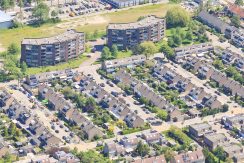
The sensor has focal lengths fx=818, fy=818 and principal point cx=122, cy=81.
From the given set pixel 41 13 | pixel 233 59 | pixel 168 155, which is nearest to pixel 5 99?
pixel 168 155

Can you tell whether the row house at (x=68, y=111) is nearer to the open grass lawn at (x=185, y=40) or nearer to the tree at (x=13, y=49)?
the tree at (x=13, y=49)

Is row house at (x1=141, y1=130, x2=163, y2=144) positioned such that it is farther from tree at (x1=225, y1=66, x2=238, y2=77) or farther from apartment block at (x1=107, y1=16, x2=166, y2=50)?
apartment block at (x1=107, y1=16, x2=166, y2=50)

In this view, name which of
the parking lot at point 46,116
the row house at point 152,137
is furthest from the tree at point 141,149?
the parking lot at point 46,116

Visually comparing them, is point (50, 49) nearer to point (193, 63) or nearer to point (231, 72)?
point (193, 63)

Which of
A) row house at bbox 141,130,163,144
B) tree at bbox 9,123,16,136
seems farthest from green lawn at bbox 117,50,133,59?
tree at bbox 9,123,16,136

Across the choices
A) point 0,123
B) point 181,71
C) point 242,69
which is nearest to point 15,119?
point 0,123

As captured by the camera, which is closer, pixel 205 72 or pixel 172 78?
Result: pixel 172 78
